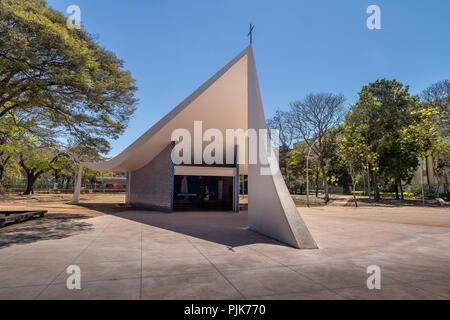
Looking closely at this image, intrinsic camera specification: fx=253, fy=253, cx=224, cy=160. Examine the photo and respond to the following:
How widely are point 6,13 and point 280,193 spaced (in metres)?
8.49

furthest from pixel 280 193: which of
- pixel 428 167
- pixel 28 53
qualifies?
pixel 428 167

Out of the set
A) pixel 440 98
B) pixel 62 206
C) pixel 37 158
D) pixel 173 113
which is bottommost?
pixel 62 206

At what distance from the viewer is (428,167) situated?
37.9 meters

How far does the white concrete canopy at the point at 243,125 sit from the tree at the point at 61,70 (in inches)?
92.1

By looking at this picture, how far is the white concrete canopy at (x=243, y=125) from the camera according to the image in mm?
Result: 6527

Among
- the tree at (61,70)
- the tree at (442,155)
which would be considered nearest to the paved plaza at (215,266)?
the tree at (61,70)

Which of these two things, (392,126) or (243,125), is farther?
(392,126)

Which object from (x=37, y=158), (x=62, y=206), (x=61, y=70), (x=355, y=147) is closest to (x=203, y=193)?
(x=62, y=206)

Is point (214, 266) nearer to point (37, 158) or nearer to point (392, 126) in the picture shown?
point (37, 158)

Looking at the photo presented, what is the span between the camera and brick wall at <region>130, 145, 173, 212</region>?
1543 centimetres

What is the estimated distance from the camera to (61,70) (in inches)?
309

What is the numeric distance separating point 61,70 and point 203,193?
1898 cm

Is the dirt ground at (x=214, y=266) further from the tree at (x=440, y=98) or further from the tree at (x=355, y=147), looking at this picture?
the tree at (x=440, y=98)

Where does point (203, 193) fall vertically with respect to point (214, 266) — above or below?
above
